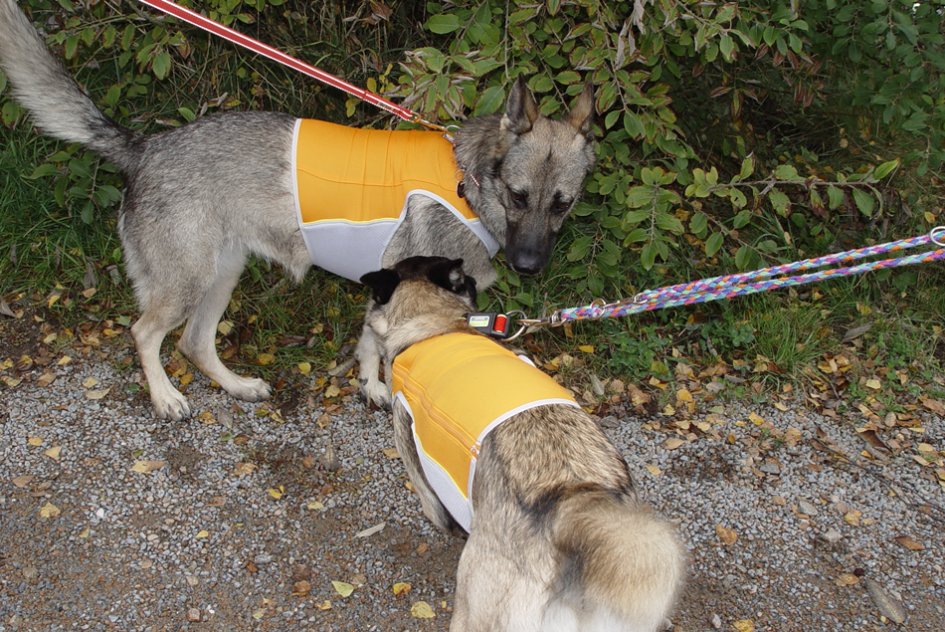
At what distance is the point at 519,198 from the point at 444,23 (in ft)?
3.14

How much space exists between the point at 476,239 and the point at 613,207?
931mm

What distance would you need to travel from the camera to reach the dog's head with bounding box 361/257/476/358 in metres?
2.93

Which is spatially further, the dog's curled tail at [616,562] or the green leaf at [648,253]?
the green leaf at [648,253]

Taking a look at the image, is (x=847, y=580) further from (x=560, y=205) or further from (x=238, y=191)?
(x=238, y=191)

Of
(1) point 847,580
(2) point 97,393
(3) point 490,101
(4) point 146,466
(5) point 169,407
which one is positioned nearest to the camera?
(1) point 847,580

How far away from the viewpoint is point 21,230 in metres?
4.63

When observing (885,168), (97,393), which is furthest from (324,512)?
(885,168)

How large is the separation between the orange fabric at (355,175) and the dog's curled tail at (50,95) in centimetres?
94

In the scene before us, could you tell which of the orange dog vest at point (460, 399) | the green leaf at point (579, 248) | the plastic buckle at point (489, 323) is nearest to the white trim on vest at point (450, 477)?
the orange dog vest at point (460, 399)


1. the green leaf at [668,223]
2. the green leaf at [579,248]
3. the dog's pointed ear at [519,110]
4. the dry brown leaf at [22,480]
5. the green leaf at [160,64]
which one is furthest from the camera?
the green leaf at [579,248]

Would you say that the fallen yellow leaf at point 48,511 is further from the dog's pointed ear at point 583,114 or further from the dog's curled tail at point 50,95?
the dog's pointed ear at point 583,114

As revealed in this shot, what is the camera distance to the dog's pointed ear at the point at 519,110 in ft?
11.8

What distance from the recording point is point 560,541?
1970 mm

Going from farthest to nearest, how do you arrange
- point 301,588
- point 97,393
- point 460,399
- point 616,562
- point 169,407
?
point 97,393
point 169,407
point 301,588
point 460,399
point 616,562
